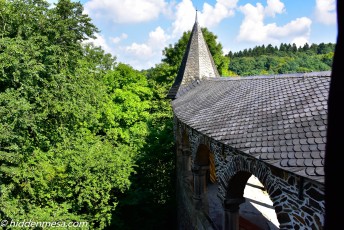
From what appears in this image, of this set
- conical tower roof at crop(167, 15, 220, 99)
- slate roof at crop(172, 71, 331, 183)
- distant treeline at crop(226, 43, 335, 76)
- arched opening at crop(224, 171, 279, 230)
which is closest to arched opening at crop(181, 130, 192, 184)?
arched opening at crop(224, 171, 279, 230)

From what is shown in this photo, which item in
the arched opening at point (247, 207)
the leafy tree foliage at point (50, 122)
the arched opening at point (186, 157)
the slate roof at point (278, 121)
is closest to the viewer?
the slate roof at point (278, 121)

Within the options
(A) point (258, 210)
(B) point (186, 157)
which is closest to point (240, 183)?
(A) point (258, 210)

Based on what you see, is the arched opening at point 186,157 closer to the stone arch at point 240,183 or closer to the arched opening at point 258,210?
the arched opening at point 258,210

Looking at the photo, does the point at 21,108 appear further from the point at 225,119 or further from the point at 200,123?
the point at 225,119

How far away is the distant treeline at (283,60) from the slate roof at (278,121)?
4852 centimetres

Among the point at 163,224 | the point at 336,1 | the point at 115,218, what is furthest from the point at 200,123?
the point at 163,224

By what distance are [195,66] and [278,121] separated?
12147 millimetres

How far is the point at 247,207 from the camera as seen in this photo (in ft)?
33.9

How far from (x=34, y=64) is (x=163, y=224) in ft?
35.4

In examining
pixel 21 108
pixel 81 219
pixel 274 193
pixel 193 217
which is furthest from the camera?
pixel 81 219

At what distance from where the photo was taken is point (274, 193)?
176 inches

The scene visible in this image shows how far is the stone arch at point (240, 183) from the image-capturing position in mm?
4464

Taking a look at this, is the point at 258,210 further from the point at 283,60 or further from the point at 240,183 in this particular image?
the point at 283,60

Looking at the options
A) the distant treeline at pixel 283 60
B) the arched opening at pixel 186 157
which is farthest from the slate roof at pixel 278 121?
the distant treeline at pixel 283 60
